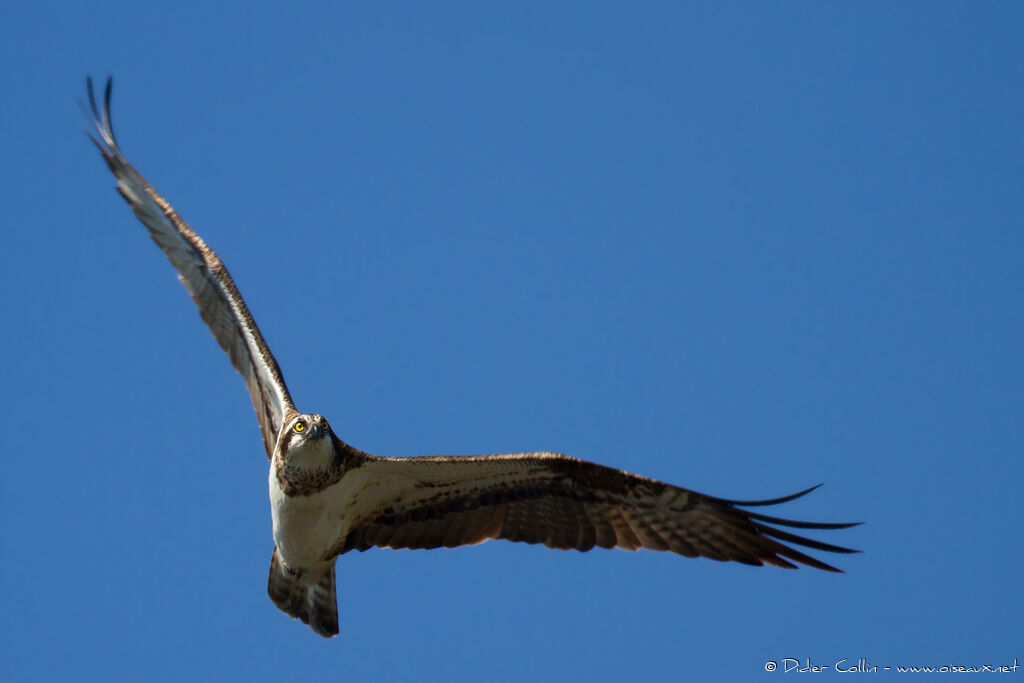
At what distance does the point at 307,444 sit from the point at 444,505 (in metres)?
1.94

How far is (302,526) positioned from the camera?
902 cm

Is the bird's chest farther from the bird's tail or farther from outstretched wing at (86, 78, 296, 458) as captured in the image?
outstretched wing at (86, 78, 296, 458)

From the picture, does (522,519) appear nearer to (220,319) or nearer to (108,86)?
(220,319)

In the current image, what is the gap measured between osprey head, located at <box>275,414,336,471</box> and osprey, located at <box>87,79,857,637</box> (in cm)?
52

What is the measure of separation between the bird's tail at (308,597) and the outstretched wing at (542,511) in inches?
16.1

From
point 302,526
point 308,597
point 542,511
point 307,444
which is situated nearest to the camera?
point 307,444

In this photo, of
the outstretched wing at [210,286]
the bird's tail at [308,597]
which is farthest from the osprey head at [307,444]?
the bird's tail at [308,597]

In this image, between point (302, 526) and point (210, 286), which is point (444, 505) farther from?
point (210, 286)

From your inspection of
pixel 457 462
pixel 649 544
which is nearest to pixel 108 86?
pixel 457 462

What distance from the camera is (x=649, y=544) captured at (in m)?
9.84

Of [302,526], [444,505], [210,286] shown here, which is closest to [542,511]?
[444,505]

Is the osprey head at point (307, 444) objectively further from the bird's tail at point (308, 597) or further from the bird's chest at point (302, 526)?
the bird's tail at point (308, 597)

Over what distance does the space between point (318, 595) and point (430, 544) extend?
1.18m

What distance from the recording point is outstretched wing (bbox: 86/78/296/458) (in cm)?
968
